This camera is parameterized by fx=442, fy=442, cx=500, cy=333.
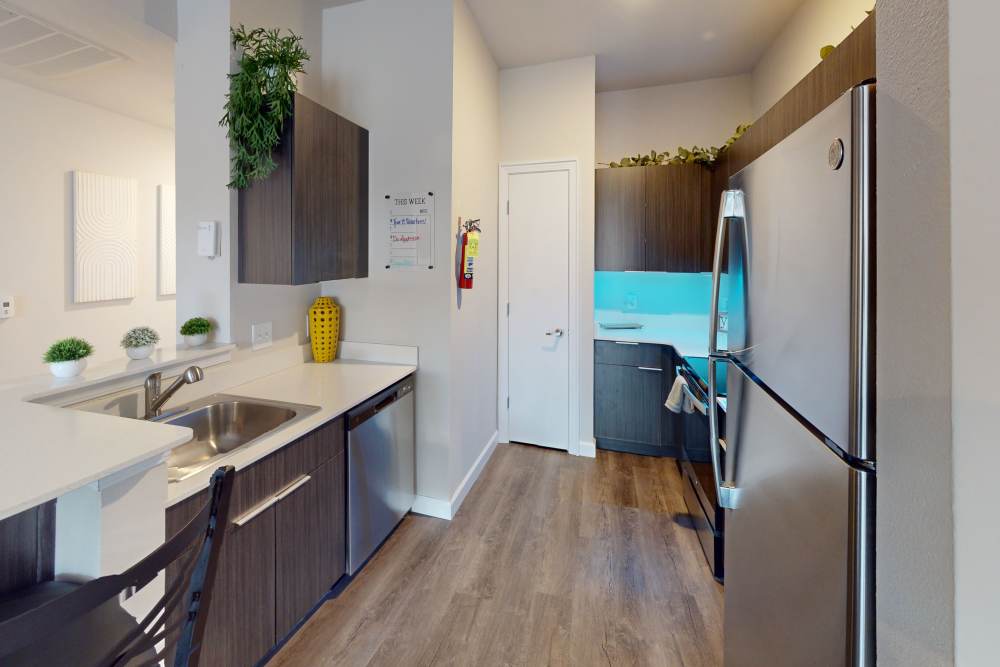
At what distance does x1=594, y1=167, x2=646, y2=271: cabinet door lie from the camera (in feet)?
11.2

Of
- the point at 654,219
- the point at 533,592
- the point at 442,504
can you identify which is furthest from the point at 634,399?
the point at 533,592

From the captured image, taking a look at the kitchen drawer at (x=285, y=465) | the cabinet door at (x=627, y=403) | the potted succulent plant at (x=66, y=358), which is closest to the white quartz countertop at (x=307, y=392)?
the kitchen drawer at (x=285, y=465)

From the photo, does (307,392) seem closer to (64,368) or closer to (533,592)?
(64,368)

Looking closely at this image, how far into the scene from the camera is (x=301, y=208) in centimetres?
198

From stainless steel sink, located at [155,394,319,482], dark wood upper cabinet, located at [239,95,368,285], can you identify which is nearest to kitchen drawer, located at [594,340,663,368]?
dark wood upper cabinet, located at [239,95,368,285]

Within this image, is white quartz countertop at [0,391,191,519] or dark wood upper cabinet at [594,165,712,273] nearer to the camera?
white quartz countertop at [0,391,191,519]

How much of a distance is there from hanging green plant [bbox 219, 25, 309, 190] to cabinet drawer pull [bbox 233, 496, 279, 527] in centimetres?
134

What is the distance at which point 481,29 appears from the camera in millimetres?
2889

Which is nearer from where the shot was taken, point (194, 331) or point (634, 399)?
point (194, 331)

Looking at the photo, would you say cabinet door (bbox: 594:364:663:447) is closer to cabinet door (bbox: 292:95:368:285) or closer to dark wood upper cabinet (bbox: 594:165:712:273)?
dark wood upper cabinet (bbox: 594:165:712:273)

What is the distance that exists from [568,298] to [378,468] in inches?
74.9

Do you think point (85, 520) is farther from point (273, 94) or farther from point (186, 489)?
point (273, 94)

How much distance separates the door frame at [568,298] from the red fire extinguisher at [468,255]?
0.83m

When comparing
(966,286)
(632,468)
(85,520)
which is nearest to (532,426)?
(632,468)
